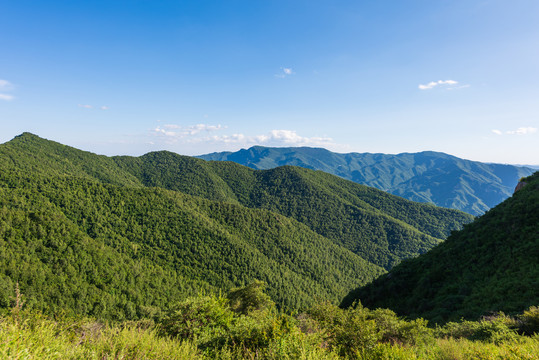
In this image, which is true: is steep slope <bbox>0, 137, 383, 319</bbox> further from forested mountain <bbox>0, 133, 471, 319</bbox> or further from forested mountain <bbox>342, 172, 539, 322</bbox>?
forested mountain <bbox>342, 172, 539, 322</bbox>

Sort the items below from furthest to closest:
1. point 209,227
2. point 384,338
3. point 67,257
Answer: point 209,227 → point 67,257 → point 384,338

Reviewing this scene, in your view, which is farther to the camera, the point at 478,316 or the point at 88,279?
the point at 88,279

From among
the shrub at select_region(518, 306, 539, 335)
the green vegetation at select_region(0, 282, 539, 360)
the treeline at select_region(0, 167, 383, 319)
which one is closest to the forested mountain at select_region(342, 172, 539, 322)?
the shrub at select_region(518, 306, 539, 335)

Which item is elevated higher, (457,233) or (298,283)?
(457,233)

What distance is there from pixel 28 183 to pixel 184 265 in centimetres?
10658

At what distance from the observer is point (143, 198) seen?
165625mm

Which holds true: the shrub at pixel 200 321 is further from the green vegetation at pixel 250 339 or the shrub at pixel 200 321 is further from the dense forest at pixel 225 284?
the dense forest at pixel 225 284

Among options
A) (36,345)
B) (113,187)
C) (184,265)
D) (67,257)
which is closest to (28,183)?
(113,187)

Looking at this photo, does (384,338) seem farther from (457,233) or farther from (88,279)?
(88,279)

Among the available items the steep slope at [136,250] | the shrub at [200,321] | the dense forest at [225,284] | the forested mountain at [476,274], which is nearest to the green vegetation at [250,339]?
the shrub at [200,321]

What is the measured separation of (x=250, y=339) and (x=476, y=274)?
1603 inches

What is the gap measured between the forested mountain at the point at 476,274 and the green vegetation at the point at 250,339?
10.9 meters

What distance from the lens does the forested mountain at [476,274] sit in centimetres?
2812

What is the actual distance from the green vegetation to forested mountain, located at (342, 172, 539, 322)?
10.9 metres
